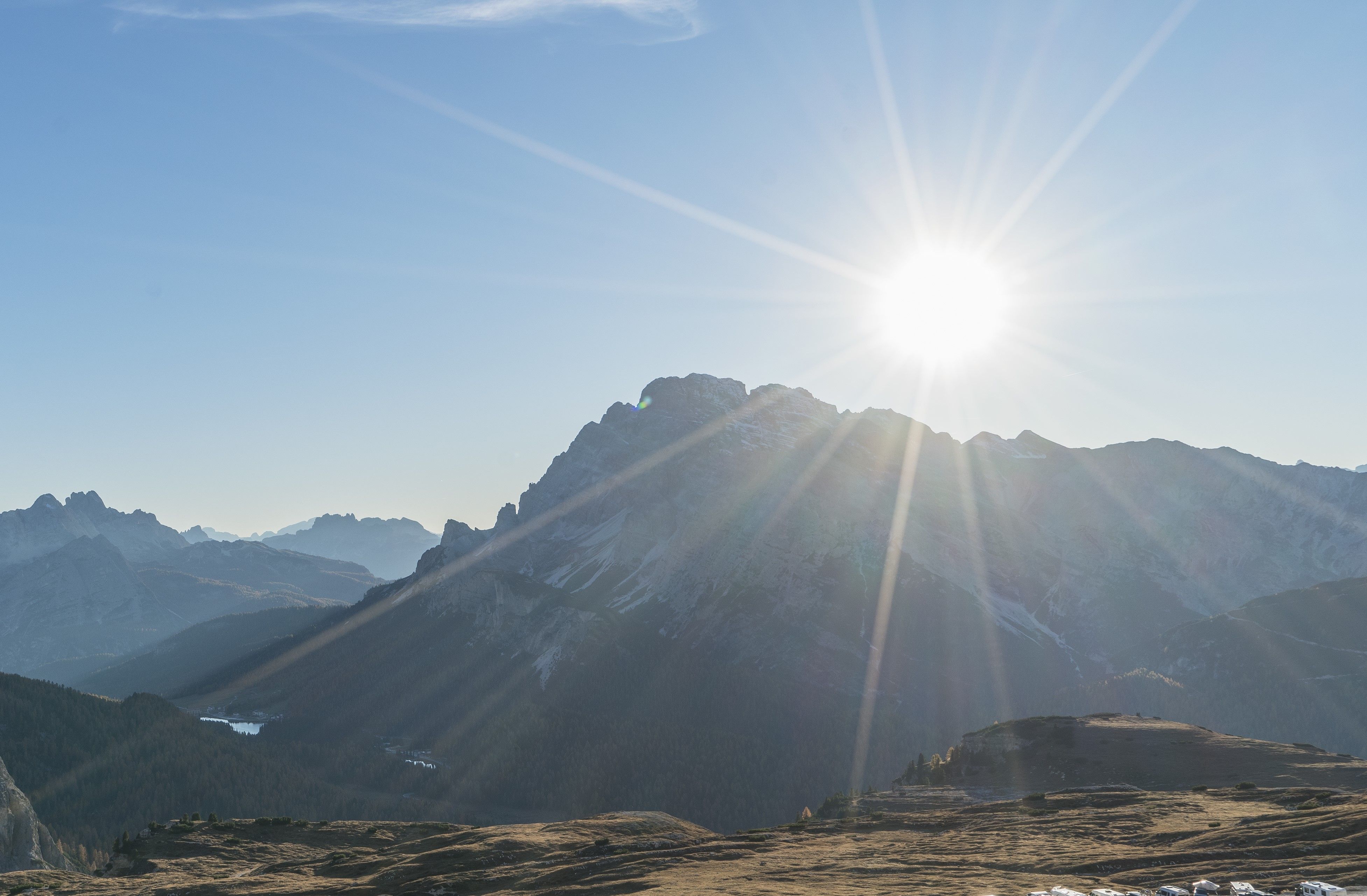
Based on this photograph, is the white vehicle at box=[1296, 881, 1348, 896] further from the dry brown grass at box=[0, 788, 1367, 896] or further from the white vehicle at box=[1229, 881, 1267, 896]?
the dry brown grass at box=[0, 788, 1367, 896]

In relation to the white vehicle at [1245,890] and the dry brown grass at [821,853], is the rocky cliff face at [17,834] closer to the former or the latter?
the dry brown grass at [821,853]

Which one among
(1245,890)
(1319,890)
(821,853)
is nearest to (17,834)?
(821,853)

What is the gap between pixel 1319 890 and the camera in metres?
48.0

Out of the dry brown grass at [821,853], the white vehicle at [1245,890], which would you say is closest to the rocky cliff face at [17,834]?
the dry brown grass at [821,853]

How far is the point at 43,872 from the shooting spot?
4267 inches

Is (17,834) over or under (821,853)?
under

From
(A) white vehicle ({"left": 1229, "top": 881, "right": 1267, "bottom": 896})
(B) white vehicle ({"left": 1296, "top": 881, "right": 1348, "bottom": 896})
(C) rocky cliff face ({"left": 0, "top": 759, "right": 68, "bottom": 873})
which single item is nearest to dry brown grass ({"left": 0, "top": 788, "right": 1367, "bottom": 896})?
(A) white vehicle ({"left": 1229, "top": 881, "right": 1267, "bottom": 896})

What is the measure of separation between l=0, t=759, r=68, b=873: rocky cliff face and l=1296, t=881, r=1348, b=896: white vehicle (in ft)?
591

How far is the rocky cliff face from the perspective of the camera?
469 feet

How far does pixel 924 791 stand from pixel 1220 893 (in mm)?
114161

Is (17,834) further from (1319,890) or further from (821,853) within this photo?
(1319,890)

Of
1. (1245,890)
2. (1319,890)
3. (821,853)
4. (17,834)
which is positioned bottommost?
(17,834)

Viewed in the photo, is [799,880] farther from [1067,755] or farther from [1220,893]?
[1067,755]

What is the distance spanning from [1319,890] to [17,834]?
7597 inches
